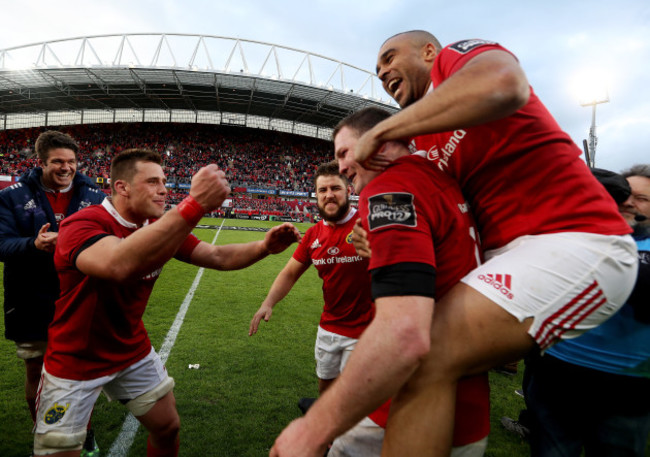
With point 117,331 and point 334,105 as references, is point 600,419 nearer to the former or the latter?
point 117,331

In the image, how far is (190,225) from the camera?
1975mm

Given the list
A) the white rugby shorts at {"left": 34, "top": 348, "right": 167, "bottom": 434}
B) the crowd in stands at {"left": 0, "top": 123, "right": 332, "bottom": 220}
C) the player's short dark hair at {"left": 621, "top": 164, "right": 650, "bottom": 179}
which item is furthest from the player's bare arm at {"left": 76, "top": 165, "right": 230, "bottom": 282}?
the crowd in stands at {"left": 0, "top": 123, "right": 332, "bottom": 220}

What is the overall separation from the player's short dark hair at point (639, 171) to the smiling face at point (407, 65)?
194 centimetres

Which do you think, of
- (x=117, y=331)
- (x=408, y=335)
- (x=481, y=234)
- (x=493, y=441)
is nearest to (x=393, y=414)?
(x=408, y=335)

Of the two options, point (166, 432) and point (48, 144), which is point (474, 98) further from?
point (48, 144)

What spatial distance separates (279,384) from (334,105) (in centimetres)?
3967

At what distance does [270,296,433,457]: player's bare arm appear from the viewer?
1.05 meters

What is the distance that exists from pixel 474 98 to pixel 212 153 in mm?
53188

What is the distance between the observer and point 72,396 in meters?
2.38

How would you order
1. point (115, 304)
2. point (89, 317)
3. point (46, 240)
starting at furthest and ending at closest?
point (46, 240) < point (115, 304) < point (89, 317)

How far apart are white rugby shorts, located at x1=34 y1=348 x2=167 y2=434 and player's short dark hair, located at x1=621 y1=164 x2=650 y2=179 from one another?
13.5 feet

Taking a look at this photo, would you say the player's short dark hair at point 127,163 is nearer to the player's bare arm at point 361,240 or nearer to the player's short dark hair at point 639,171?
the player's bare arm at point 361,240

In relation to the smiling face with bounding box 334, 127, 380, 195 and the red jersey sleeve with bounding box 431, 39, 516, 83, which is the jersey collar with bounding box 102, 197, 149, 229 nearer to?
the smiling face with bounding box 334, 127, 380, 195

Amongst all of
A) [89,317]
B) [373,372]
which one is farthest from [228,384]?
[373,372]
